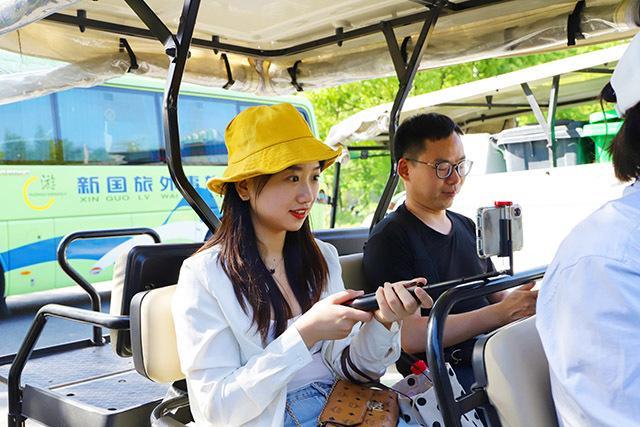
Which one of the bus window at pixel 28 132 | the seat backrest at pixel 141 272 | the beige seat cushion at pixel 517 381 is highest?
the bus window at pixel 28 132

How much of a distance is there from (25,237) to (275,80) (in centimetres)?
565

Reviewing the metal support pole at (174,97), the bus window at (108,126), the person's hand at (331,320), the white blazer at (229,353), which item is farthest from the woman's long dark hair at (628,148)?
the bus window at (108,126)

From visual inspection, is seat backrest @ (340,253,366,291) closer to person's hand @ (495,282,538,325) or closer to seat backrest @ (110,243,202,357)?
seat backrest @ (110,243,202,357)

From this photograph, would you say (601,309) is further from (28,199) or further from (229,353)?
(28,199)

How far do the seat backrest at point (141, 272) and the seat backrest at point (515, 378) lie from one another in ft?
4.78

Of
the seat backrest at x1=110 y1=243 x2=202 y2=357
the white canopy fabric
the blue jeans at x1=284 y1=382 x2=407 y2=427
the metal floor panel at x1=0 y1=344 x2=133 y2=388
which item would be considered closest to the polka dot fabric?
the blue jeans at x1=284 y1=382 x2=407 y2=427

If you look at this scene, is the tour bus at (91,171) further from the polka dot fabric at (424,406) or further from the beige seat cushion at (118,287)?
the polka dot fabric at (424,406)

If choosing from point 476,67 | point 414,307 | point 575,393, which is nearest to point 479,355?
point 414,307

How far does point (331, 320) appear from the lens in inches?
67.2

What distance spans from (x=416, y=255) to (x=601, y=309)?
1.33 meters

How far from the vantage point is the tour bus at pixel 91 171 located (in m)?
8.42

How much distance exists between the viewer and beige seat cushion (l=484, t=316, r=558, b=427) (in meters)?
1.53

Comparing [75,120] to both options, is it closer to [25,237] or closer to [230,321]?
[25,237]

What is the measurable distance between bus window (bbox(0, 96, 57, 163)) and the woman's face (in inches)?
286
